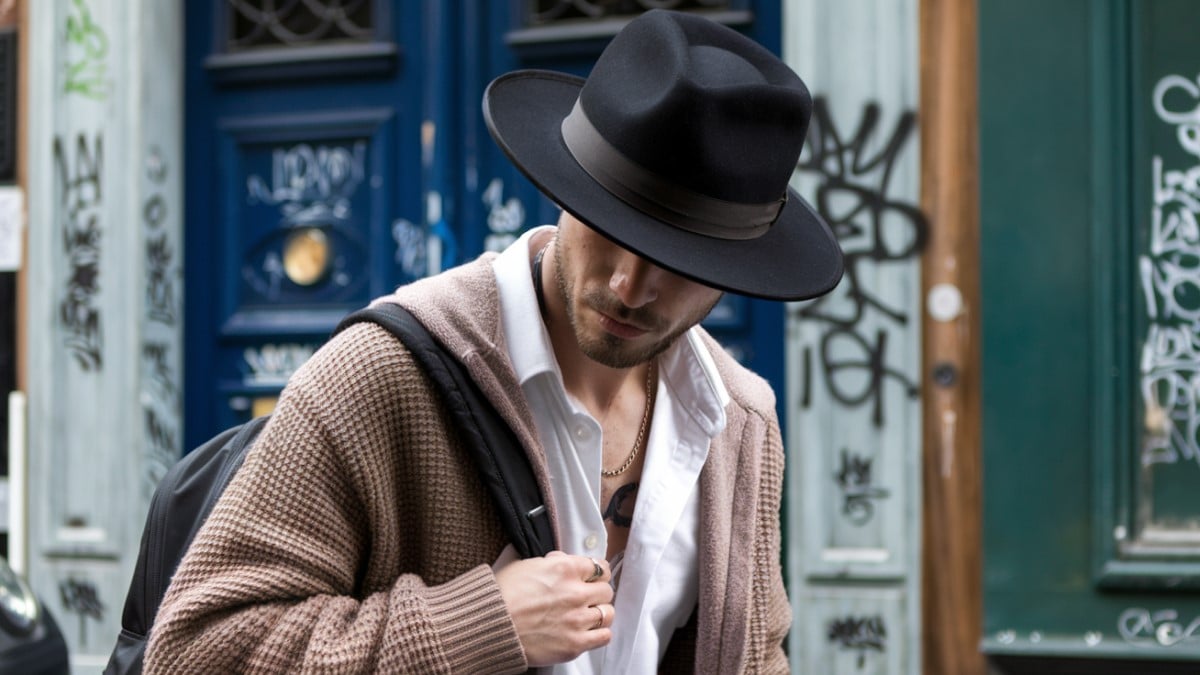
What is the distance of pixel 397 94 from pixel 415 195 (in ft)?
1.26

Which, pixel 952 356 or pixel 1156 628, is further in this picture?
pixel 952 356

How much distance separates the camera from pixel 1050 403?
14.0ft

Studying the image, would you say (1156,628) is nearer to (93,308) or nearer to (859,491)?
(859,491)

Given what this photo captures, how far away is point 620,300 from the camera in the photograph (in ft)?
5.91

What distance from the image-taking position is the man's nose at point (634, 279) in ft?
5.85

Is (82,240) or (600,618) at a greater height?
(82,240)

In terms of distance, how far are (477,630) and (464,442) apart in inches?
9.8

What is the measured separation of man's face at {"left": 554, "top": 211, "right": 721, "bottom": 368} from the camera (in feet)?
5.89

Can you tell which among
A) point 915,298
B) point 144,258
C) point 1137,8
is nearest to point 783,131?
point 915,298

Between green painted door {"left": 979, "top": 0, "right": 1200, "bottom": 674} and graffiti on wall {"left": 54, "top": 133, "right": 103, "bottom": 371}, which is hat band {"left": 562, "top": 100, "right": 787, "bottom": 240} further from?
graffiti on wall {"left": 54, "top": 133, "right": 103, "bottom": 371}

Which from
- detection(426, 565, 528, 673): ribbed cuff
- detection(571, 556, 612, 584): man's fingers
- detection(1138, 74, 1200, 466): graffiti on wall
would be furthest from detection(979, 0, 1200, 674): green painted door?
detection(426, 565, 528, 673): ribbed cuff

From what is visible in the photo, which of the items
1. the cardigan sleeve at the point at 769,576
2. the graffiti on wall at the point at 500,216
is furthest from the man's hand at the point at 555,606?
the graffiti on wall at the point at 500,216

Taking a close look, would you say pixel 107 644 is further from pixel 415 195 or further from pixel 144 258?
pixel 415 195

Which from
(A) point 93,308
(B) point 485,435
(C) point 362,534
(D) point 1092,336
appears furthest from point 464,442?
(A) point 93,308
